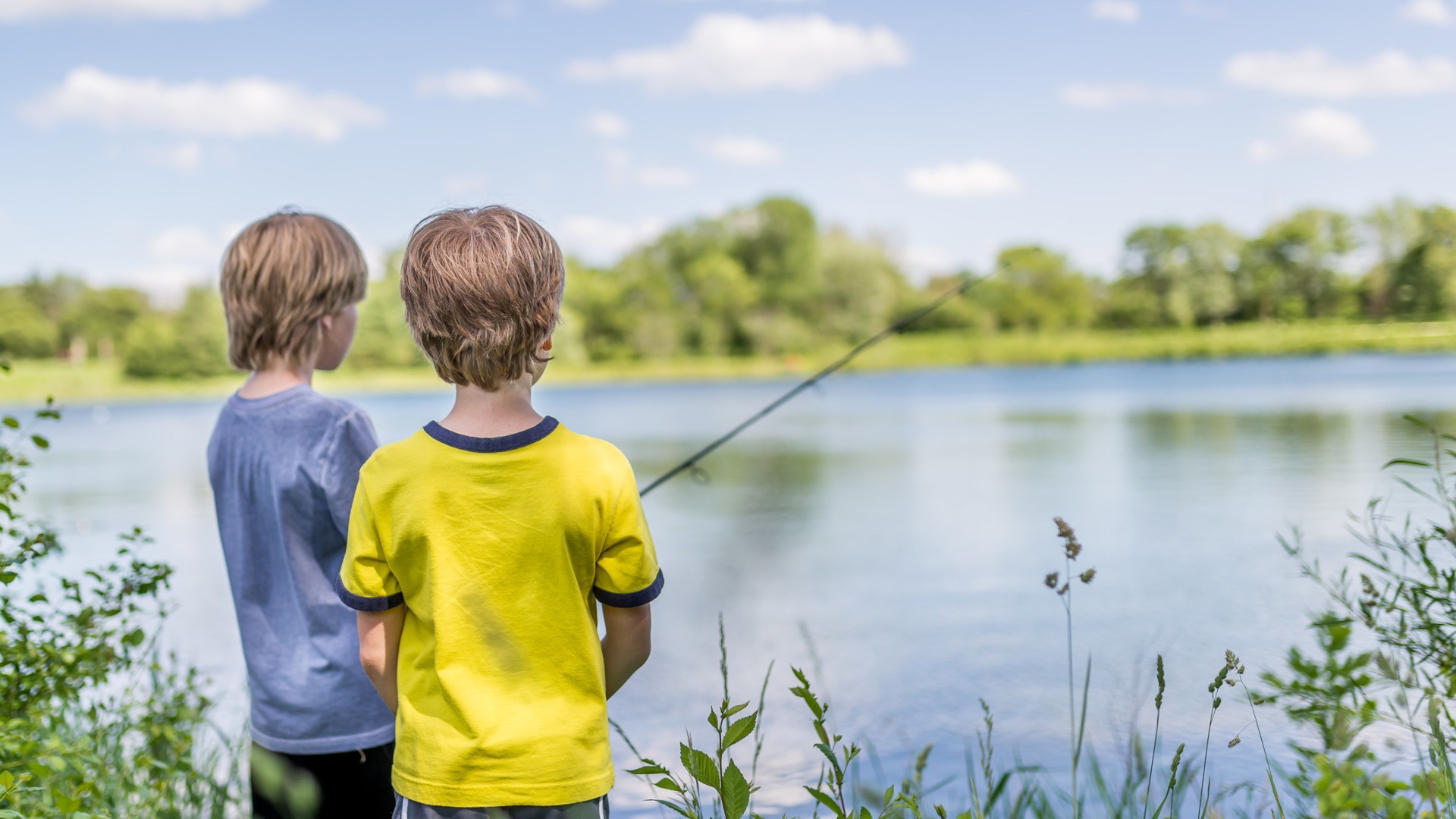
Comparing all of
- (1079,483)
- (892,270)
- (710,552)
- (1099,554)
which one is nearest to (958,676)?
(1099,554)

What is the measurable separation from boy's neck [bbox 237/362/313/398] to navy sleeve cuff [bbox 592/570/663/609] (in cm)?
63

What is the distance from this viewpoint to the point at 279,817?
1466 millimetres

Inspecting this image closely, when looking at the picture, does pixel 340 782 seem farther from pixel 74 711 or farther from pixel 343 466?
pixel 74 711

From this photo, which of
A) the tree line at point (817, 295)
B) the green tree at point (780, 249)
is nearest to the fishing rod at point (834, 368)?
the tree line at point (817, 295)

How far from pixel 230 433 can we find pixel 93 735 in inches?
42.7

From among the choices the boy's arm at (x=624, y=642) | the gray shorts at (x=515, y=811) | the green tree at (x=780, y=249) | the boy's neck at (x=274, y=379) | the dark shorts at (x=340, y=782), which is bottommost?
the dark shorts at (x=340, y=782)

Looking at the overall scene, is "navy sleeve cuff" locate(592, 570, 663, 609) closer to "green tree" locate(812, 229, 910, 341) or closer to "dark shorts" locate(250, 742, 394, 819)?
"dark shorts" locate(250, 742, 394, 819)

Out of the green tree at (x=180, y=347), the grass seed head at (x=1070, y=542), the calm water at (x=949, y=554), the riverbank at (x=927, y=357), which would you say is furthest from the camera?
the green tree at (x=180, y=347)

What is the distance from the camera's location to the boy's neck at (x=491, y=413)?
3.55 feet

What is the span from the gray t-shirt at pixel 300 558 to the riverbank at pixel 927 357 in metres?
33.4

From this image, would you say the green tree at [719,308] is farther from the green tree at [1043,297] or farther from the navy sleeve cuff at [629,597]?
the navy sleeve cuff at [629,597]

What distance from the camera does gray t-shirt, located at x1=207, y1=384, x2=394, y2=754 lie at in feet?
4.69

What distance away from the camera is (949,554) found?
6375 millimetres

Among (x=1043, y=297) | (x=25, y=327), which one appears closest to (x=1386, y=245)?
(x=1043, y=297)
